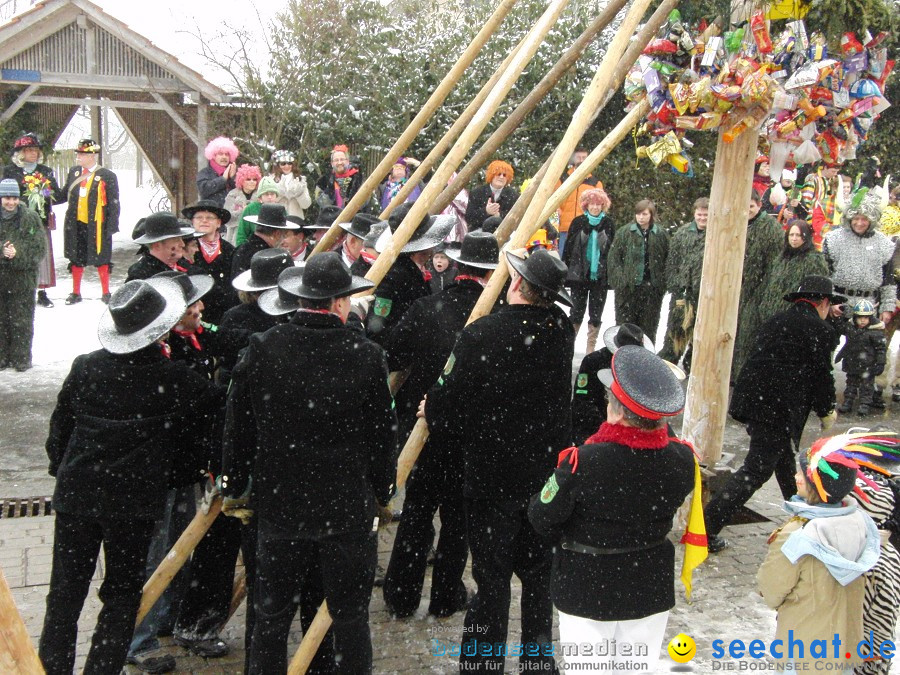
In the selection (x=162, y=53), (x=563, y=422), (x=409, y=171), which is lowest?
(x=563, y=422)

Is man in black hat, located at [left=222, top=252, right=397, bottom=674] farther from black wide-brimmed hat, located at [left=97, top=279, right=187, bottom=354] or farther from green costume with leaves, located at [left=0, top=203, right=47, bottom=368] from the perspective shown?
green costume with leaves, located at [left=0, top=203, right=47, bottom=368]

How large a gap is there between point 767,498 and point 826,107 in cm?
278

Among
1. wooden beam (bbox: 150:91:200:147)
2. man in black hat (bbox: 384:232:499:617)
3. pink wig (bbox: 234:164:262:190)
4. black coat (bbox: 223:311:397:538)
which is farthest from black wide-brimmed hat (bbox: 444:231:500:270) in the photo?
wooden beam (bbox: 150:91:200:147)

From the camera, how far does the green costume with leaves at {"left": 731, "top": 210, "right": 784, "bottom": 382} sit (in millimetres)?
8539

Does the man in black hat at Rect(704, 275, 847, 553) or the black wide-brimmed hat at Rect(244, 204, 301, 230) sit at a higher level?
the black wide-brimmed hat at Rect(244, 204, 301, 230)

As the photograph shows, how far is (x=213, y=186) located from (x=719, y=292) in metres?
7.15

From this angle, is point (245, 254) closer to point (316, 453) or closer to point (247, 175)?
point (316, 453)

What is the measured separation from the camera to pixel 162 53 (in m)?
13.6

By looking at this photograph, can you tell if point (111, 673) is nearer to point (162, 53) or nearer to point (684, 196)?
point (162, 53)

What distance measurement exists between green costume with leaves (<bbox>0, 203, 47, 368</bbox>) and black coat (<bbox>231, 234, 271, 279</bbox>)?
3791 mm

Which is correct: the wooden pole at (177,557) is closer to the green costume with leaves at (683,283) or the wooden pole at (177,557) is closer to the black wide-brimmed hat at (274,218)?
the black wide-brimmed hat at (274,218)

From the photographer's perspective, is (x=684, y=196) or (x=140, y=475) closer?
(x=140, y=475)

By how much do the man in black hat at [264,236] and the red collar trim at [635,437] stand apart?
3.21m

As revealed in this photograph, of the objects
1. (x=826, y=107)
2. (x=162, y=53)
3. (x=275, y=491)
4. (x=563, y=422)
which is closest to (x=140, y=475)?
(x=275, y=491)
